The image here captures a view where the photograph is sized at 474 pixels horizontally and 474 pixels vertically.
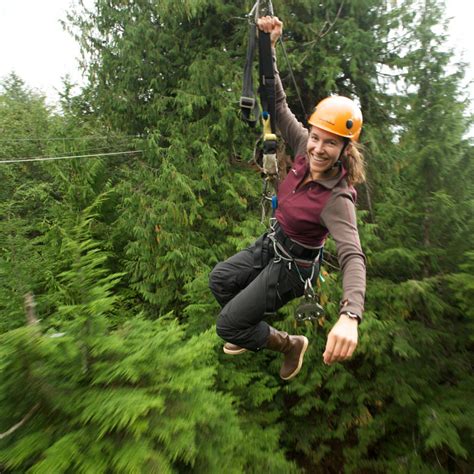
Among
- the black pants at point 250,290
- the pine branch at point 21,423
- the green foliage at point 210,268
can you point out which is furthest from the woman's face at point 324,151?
the pine branch at point 21,423

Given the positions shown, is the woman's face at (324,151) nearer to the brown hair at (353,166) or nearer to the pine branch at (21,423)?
the brown hair at (353,166)

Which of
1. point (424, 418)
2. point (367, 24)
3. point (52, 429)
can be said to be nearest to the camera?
point (52, 429)

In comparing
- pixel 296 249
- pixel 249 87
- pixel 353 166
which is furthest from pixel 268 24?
pixel 296 249

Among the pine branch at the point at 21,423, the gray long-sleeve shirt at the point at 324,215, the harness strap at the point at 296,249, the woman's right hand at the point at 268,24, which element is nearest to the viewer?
the pine branch at the point at 21,423

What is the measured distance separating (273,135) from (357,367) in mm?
3396

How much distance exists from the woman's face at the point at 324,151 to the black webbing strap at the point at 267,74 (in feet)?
1.46

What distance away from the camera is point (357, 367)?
480cm

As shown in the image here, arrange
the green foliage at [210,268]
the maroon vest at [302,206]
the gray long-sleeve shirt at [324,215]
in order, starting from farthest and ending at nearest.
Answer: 1. the maroon vest at [302,206]
2. the gray long-sleeve shirt at [324,215]
3. the green foliage at [210,268]

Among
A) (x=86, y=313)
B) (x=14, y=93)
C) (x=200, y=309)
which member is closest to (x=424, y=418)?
(x=200, y=309)

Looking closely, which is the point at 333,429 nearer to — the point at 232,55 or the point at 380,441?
the point at 380,441

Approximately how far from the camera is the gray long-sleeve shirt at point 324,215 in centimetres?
204

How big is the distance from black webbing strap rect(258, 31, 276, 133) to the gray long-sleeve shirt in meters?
0.26

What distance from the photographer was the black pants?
2.71 m

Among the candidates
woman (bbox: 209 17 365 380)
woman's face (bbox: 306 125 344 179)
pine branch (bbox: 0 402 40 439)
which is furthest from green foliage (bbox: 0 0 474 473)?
woman's face (bbox: 306 125 344 179)
